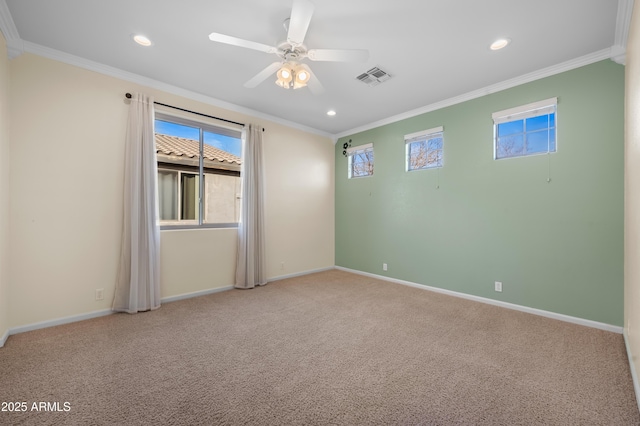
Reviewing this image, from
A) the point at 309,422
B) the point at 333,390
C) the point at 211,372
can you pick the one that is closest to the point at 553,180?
the point at 333,390

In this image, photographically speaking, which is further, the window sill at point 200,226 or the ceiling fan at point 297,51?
the window sill at point 200,226

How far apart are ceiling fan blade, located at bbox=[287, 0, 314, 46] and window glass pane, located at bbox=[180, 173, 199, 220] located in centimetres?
264

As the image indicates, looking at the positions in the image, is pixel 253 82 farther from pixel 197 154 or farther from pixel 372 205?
pixel 372 205

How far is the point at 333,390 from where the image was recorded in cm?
177

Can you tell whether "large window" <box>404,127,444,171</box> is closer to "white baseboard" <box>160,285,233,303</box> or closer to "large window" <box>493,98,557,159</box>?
"large window" <box>493,98,557,159</box>

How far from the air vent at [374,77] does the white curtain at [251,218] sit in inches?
74.5

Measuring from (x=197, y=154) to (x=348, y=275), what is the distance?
3.33 metres

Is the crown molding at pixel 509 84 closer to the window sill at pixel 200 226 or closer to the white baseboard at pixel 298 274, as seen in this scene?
the white baseboard at pixel 298 274

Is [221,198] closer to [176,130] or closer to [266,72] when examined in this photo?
[176,130]

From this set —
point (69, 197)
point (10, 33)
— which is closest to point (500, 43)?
point (10, 33)

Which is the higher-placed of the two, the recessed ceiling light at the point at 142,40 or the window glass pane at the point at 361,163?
the recessed ceiling light at the point at 142,40

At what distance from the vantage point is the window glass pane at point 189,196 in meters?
3.89

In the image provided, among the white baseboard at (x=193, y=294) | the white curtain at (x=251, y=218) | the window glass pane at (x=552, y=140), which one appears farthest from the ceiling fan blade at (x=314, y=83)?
the white baseboard at (x=193, y=294)

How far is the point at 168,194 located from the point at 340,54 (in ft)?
9.84
